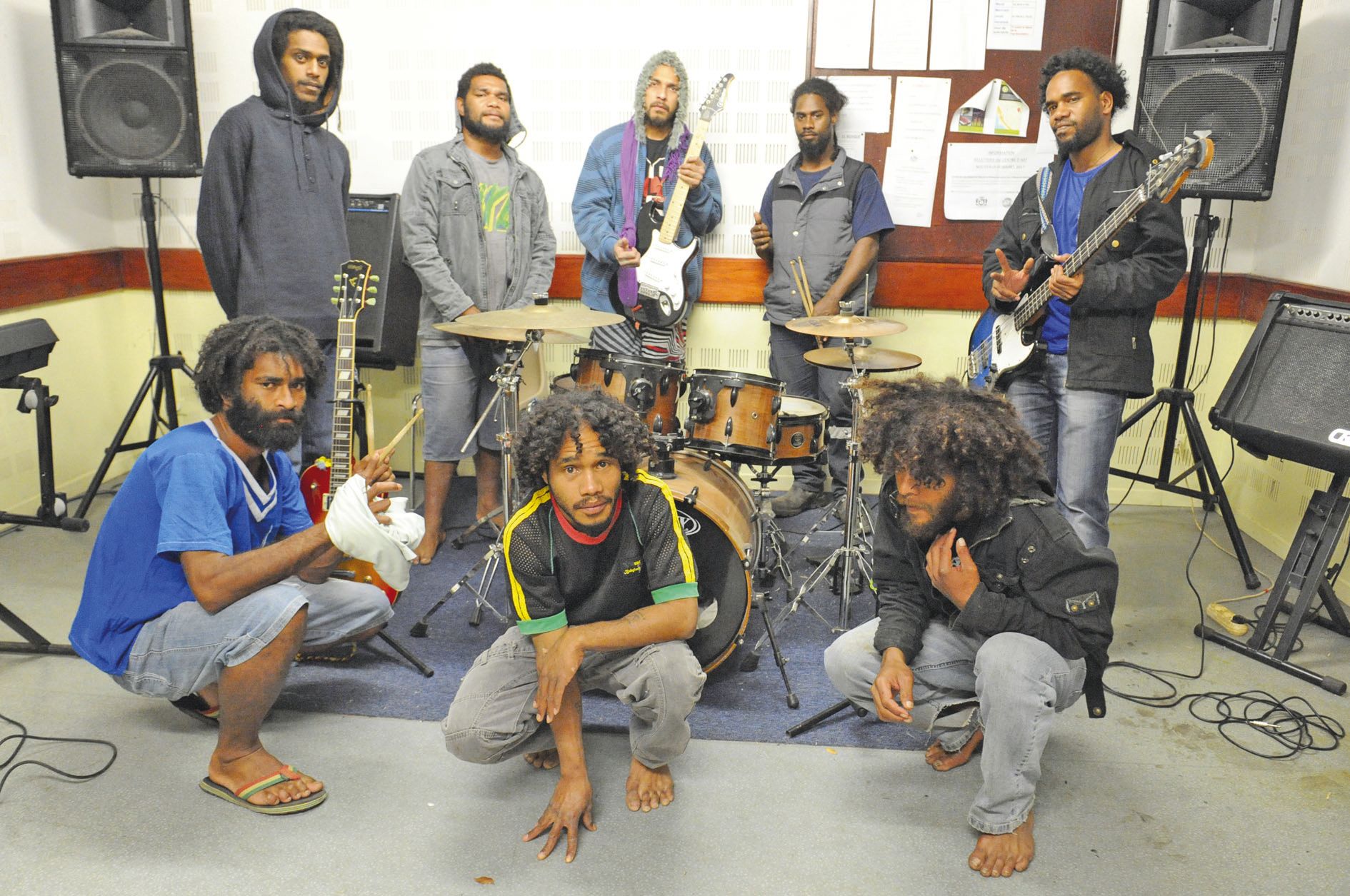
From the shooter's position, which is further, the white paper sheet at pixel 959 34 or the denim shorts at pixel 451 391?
the white paper sheet at pixel 959 34

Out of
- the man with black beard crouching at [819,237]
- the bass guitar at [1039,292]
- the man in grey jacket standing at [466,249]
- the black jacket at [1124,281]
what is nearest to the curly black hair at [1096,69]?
the black jacket at [1124,281]

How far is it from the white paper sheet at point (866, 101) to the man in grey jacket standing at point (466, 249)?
1.45 metres

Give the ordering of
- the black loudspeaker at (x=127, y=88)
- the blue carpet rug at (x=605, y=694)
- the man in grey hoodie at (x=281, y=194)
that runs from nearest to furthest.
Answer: the blue carpet rug at (x=605, y=694), the man in grey hoodie at (x=281, y=194), the black loudspeaker at (x=127, y=88)

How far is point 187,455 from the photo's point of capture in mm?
2154

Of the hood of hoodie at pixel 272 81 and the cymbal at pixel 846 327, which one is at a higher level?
the hood of hoodie at pixel 272 81

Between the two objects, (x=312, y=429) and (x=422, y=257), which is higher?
(x=422, y=257)

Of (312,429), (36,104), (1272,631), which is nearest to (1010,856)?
(1272,631)

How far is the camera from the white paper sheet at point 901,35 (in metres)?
4.23

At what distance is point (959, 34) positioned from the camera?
4.23 meters

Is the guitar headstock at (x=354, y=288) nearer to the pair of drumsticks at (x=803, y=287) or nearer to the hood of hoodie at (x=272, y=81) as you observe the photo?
the hood of hoodie at (x=272, y=81)

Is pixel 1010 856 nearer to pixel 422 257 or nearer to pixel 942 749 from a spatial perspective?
pixel 942 749

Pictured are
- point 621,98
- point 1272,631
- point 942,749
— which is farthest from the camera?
point 621,98

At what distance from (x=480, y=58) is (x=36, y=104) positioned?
1.85m

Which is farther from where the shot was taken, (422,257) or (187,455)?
(422,257)
